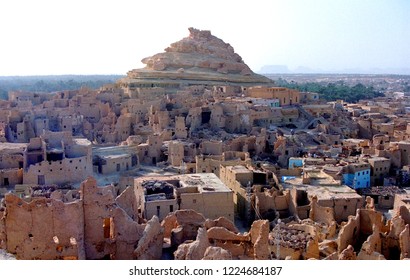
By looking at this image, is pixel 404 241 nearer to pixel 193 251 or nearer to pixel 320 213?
pixel 320 213

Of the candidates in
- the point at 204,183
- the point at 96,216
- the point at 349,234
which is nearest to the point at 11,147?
the point at 204,183

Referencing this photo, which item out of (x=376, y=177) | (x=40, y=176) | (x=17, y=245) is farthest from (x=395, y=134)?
(x=17, y=245)

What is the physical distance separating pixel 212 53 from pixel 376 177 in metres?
29.4

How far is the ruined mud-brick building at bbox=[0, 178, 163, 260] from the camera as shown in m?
9.73

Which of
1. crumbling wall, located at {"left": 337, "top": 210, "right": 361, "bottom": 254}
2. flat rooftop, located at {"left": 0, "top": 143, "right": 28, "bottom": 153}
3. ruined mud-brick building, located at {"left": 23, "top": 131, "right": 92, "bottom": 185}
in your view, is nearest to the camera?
crumbling wall, located at {"left": 337, "top": 210, "right": 361, "bottom": 254}

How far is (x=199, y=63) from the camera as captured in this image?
4591 cm

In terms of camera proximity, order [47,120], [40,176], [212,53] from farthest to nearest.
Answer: [212,53], [47,120], [40,176]

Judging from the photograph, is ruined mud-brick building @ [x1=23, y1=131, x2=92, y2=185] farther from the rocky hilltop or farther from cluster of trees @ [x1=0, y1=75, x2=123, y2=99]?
cluster of trees @ [x1=0, y1=75, x2=123, y2=99]

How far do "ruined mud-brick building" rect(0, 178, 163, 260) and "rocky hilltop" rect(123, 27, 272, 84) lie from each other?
3236 cm

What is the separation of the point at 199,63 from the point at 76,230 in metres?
36.9

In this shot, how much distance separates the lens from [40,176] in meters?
18.7

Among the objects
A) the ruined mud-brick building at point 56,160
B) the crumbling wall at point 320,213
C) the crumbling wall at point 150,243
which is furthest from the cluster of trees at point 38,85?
the crumbling wall at point 150,243

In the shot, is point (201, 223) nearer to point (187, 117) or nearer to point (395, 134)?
point (187, 117)

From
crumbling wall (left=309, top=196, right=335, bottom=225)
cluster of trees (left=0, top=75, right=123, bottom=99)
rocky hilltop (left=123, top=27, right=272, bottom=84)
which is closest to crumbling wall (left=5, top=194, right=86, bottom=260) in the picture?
crumbling wall (left=309, top=196, right=335, bottom=225)
